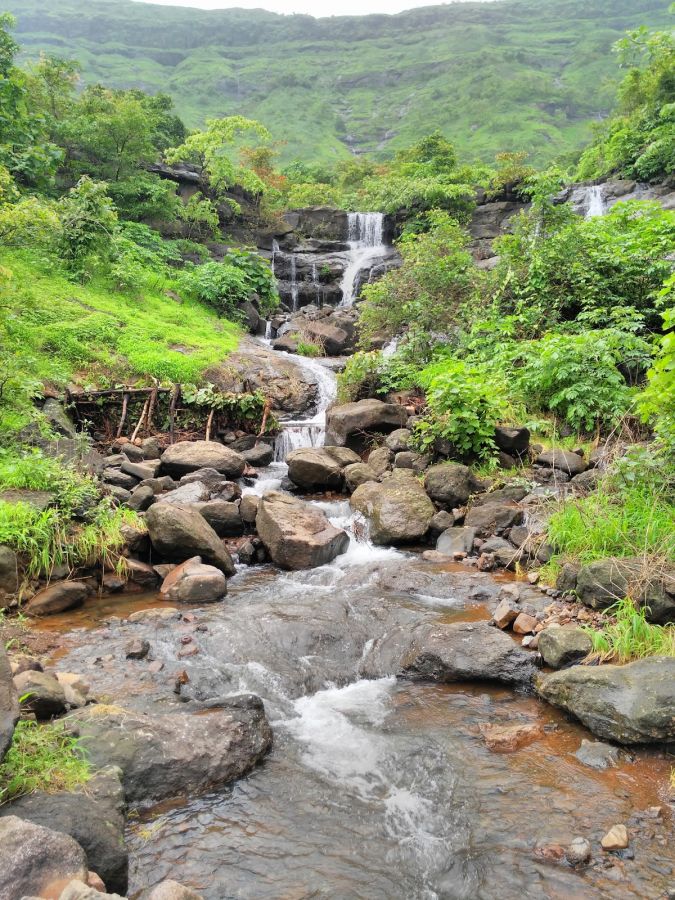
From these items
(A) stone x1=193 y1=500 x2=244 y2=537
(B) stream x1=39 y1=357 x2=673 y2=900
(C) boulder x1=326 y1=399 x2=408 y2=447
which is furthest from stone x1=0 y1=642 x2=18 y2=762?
(C) boulder x1=326 y1=399 x2=408 y2=447

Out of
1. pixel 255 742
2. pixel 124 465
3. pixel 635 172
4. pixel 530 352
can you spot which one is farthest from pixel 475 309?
pixel 635 172

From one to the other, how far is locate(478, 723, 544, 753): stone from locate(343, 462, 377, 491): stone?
6068 millimetres

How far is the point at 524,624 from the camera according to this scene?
19.0ft

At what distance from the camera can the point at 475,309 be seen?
1280cm

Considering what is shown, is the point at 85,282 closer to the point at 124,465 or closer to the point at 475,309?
the point at 124,465

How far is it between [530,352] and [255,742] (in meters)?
8.79

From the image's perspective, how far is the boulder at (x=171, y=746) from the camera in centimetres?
369

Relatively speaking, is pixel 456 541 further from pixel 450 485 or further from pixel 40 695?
pixel 40 695

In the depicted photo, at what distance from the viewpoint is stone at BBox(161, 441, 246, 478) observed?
34.5 feet

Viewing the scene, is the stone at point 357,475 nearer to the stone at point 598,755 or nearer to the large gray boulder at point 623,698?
the large gray boulder at point 623,698

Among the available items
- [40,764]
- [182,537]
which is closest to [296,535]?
[182,537]

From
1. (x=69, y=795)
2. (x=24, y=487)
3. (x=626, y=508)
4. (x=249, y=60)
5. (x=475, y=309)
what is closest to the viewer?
(x=69, y=795)

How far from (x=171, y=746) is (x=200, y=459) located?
7.21 meters

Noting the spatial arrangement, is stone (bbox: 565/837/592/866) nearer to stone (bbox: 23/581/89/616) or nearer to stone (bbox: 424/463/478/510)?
stone (bbox: 23/581/89/616)
